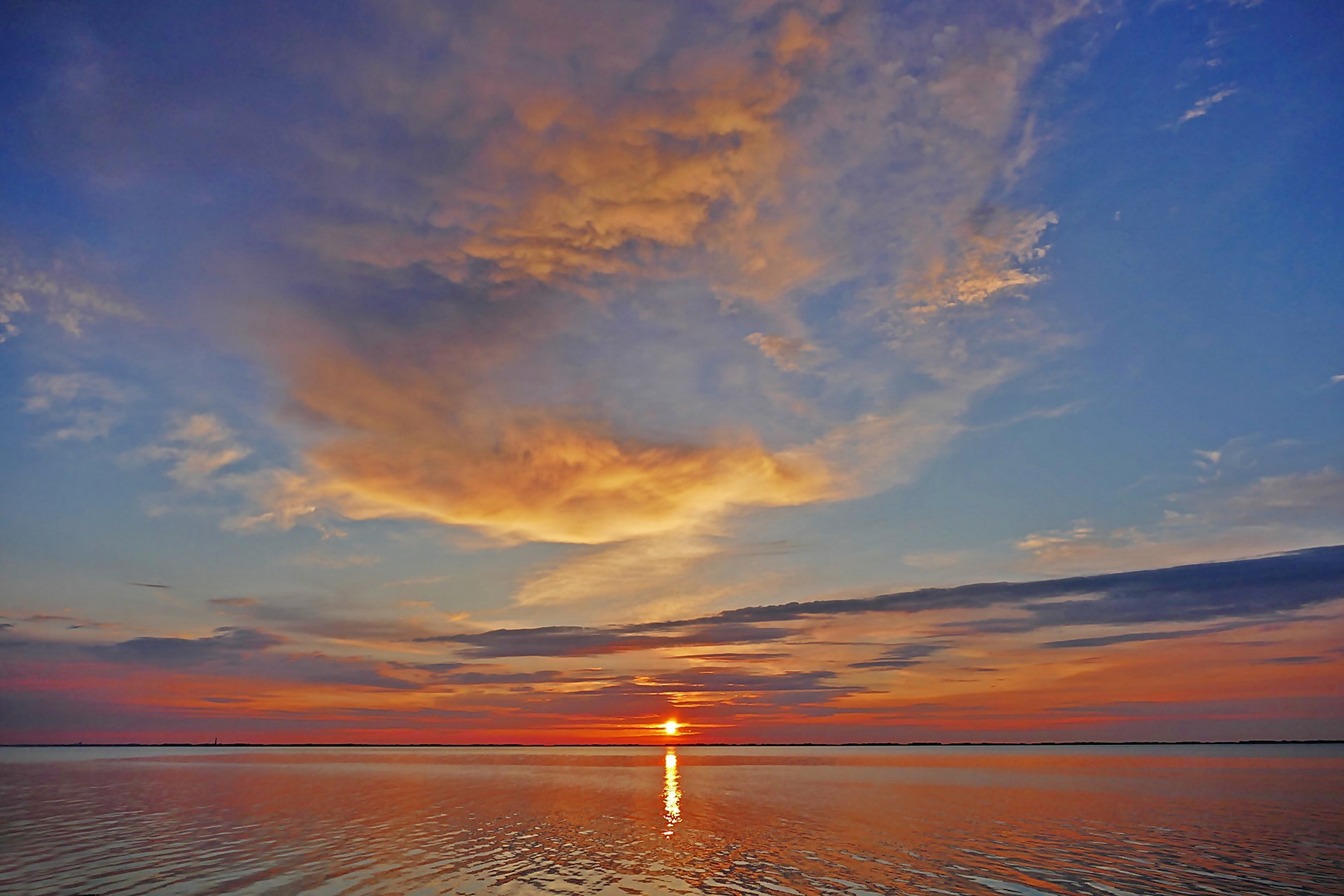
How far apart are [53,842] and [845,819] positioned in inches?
2071

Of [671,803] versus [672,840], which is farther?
[671,803]

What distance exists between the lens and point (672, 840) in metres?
46.8

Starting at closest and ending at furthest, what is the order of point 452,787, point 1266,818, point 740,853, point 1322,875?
point 1322,875, point 740,853, point 1266,818, point 452,787

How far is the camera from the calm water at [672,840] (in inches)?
1307

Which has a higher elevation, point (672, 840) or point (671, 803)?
Result: point (672, 840)

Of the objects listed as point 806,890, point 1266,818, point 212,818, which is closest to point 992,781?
point 1266,818

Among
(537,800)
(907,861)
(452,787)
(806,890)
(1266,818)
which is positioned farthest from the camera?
(452,787)

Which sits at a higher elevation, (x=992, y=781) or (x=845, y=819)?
(x=845, y=819)

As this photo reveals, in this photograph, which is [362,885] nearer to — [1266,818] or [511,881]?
[511,881]

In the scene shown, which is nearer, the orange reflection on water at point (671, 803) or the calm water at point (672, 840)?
the calm water at point (672, 840)

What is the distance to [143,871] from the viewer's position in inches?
1384

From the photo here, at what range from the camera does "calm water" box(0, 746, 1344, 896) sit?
3319 centimetres

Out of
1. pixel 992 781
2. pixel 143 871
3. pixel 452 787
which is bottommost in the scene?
pixel 992 781

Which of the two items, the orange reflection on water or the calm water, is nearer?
the calm water
